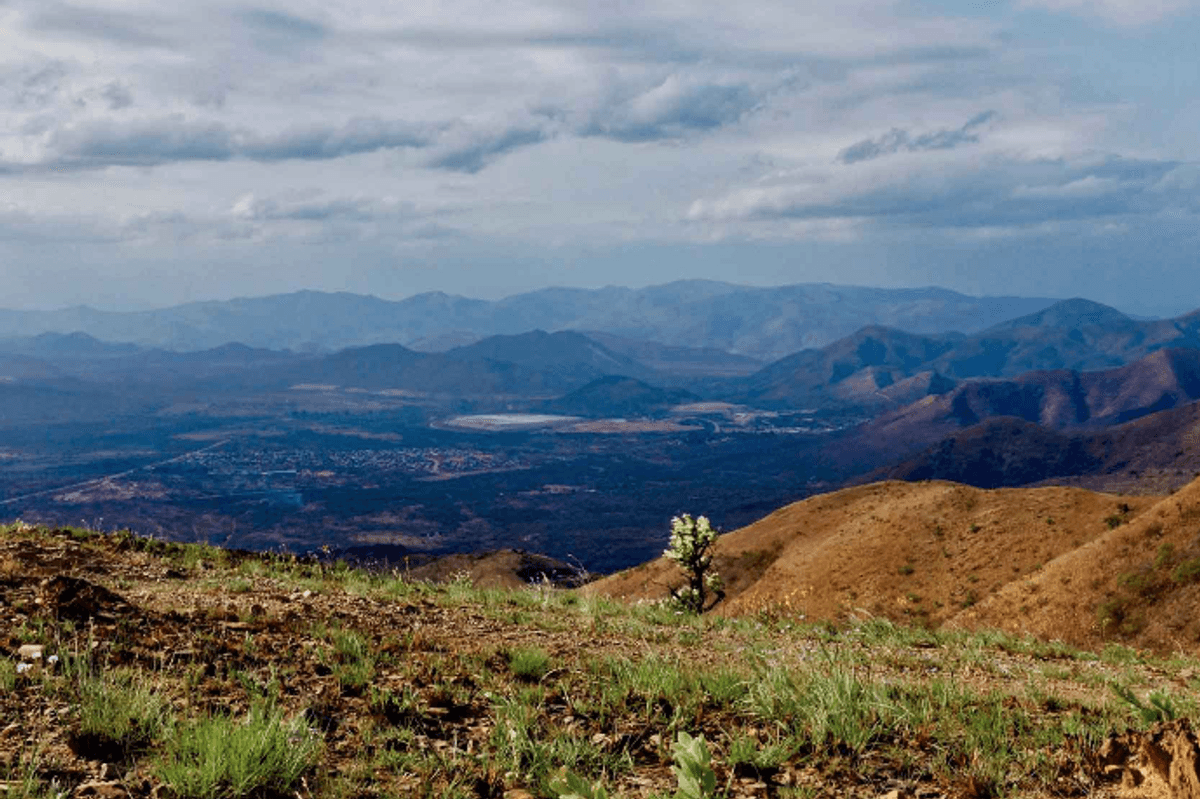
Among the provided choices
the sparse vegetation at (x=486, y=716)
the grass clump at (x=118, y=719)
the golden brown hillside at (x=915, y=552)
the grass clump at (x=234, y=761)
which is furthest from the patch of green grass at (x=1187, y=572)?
the grass clump at (x=118, y=719)

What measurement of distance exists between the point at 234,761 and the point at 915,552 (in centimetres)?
5253

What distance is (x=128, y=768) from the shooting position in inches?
220

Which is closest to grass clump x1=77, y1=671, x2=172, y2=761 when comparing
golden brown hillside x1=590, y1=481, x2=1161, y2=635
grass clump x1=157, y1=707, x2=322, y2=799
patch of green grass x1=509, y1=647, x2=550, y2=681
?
grass clump x1=157, y1=707, x2=322, y2=799

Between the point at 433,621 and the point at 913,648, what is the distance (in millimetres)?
6802

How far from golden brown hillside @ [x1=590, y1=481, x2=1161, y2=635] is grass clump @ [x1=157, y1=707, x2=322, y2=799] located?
3539cm

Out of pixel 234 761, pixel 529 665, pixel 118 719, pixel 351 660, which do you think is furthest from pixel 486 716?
pixel 118 719

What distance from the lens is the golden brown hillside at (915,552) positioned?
4669 cm

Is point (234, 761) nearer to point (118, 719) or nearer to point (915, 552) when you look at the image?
point (118, 719)

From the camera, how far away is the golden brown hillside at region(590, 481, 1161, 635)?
1838 inches

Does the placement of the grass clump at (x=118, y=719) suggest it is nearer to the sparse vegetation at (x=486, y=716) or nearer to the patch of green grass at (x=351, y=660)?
the sparse vegetation at (x=486, y=716)

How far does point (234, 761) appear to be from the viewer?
5332 mm

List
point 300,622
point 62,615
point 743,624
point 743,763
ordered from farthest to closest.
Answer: point 743,624 < point 300,622 < point 62,615 < point 743,763

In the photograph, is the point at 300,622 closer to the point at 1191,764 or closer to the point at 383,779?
the point at 383,779

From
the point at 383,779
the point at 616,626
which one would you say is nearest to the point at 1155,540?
the point at 616,626
